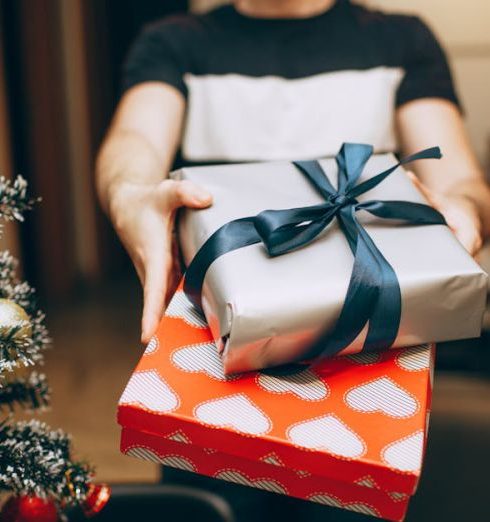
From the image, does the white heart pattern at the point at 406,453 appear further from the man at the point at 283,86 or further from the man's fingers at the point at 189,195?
the man at the point at 283,86

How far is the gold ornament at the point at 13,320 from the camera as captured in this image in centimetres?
49

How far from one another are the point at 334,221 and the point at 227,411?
189mm

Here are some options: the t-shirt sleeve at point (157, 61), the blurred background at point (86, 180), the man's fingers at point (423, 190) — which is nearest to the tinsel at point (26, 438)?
the man's fingers at point (423, 190)

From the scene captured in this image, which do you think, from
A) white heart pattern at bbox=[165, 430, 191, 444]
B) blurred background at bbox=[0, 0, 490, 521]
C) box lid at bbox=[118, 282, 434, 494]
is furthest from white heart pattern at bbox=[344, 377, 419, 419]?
blurred background at bbox=[0, 0, 490, 521]

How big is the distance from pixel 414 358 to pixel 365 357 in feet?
0.13

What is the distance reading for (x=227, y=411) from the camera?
0.51m

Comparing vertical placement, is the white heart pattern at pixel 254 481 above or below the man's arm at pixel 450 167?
below

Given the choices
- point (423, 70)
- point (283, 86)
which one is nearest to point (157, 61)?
point (283, 86)

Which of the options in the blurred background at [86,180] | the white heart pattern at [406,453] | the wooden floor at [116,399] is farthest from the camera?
the blurred background at [86,180]

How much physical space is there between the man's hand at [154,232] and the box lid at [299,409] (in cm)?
7

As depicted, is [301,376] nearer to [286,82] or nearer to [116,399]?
[286,82]

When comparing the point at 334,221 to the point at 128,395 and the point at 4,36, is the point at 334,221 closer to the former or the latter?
the point at 128,395

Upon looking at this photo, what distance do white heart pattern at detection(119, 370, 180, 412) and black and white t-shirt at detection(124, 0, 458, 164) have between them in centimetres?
55

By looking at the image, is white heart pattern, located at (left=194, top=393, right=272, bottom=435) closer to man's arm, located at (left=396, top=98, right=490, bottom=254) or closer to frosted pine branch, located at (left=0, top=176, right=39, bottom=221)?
frosted pine branch, located at (left=0, top=176, right=39, bottom=221)
